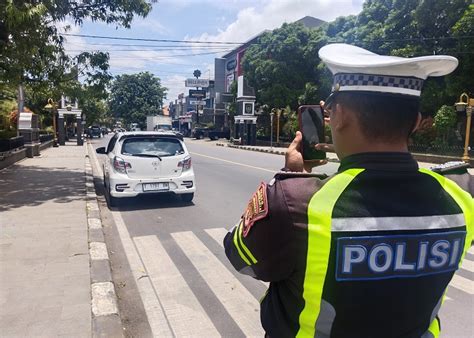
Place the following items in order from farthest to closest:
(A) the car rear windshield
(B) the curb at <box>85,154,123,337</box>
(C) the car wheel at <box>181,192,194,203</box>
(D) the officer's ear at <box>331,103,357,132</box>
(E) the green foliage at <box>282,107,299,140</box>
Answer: (E) the green foliage at <box>282,107,299,140</box>
(C) the car wheel at <box>181,192,194,203</box>
(A) the car rear windshield
(B) the curb at <box>85,154,123,337</box>
(D) the officer's ear at <box>331,103,357,132</box>

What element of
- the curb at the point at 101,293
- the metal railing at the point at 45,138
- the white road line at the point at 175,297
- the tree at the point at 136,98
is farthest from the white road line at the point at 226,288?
the tree at the point at 136,98

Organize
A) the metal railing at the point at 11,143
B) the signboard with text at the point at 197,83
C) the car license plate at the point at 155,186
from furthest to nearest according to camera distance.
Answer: the signboard with text at the point at 197,83 → the metal railing at the point at 11,143 → the car license plate at the point at 155,186

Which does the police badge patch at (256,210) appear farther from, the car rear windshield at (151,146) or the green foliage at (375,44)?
the green foliage at (375,44)

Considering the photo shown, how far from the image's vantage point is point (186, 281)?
4.64 m

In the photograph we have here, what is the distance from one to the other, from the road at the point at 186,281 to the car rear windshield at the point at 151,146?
1192mm

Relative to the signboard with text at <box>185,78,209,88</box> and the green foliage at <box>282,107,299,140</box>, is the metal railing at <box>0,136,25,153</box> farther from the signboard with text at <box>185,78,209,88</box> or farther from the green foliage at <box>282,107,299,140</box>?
the signboard with text at <box>185,78,209,88</box>

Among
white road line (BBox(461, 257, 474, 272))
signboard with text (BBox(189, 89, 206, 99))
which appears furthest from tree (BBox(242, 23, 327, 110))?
white road line (BBox(461, 257, 474, 272))

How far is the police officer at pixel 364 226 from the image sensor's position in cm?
123

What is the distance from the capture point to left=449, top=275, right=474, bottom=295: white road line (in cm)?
442

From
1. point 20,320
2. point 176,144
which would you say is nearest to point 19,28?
point 176,144

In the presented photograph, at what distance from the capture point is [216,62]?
65.8m

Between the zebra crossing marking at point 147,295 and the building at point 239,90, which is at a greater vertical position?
the building at point 239,90

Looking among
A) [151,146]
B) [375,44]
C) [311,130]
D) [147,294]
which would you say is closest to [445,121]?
[375,44]

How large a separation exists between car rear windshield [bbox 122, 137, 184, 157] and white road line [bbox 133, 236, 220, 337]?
10.4ft
